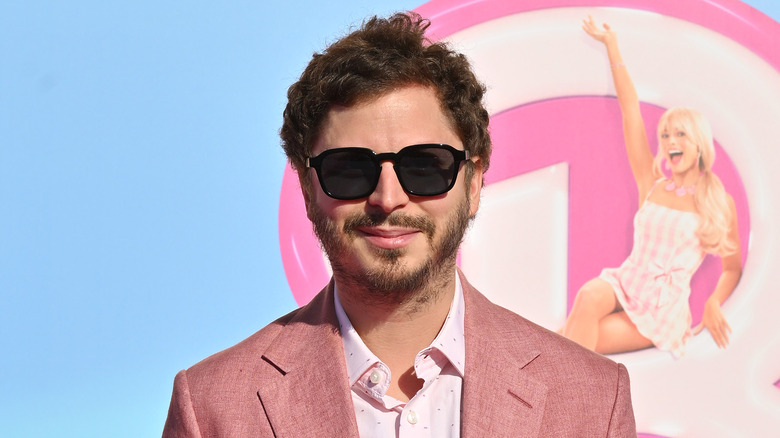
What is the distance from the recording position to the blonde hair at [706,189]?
120 inches

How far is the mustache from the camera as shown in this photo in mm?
1813

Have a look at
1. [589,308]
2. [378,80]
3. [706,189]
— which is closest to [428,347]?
[378,80]

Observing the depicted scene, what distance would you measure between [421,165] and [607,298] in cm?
153

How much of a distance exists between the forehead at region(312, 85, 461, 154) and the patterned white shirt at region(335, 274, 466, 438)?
0.45 metres

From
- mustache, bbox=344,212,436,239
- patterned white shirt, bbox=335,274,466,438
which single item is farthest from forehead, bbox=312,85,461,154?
patterned white shirt, bbox=335,274,466,438

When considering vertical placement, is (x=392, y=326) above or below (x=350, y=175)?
below

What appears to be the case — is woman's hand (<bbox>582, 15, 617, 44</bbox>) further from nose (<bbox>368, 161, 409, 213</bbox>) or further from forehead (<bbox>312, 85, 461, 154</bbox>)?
nose (<bbox>368, 161, 409, 213</bbox>)

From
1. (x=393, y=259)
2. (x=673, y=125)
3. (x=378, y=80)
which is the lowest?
(x=393, y=259)

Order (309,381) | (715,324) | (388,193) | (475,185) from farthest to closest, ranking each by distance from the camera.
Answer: (715,324) → (475,185) → (309,381) → (388,193)

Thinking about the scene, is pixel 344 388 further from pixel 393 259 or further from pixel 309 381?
pixel 393 259

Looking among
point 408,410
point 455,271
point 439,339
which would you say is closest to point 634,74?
point 455,271

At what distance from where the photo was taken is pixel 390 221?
181 centimetres

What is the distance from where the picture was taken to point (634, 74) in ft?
10.1

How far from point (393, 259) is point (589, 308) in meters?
1.50
